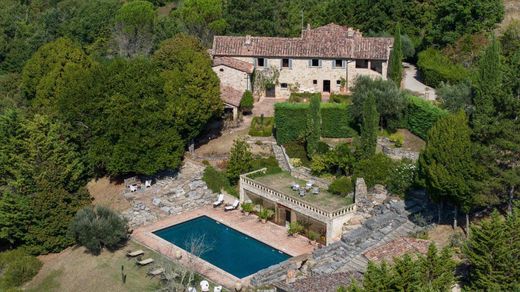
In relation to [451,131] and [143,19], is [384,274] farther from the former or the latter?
[143,19]

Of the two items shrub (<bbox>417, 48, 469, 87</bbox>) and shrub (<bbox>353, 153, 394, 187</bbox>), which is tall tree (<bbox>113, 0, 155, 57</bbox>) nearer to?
shrub (<bbox>417, 48, 469, 87</bbox>)

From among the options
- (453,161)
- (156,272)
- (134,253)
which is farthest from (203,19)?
(453,161)

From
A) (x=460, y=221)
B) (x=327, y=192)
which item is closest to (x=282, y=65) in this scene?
(x=327, y=192)

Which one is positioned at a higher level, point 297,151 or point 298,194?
point 297,151

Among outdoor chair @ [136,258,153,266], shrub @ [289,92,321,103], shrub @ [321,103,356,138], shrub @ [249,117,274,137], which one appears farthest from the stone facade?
outdoor chair @ [136,258,153,266]

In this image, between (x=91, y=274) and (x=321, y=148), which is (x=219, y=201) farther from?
(x=91, y=274)

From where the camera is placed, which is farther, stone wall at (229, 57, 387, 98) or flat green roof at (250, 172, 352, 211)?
stone wall at (229, 57, 387, 98)

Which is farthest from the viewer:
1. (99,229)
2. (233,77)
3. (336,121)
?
(233,77)
